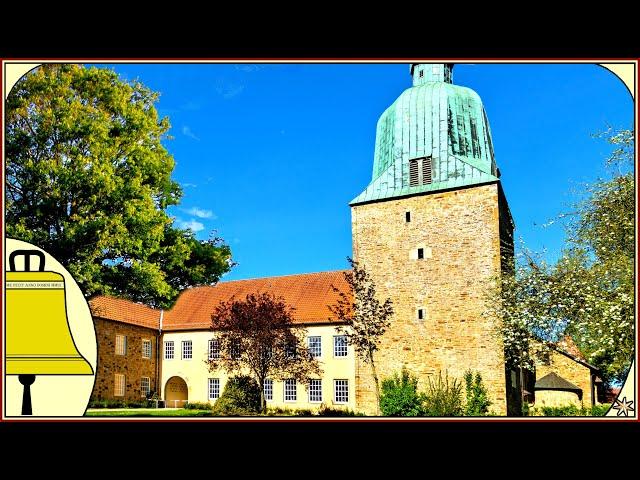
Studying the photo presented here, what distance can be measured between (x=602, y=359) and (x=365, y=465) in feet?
42.8

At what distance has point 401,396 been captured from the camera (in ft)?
75.3

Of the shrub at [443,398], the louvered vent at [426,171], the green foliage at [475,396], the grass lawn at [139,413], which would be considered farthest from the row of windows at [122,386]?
the louvered vent at [426,171]

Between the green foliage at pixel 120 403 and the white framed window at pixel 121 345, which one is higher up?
the white framed window at pixel 121 345

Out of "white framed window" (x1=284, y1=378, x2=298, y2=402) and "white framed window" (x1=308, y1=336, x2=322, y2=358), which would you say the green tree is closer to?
"white framed window" (x1=308, y1=336, x2=322, y2=358)

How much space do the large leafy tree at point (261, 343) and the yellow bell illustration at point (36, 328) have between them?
1348 cm

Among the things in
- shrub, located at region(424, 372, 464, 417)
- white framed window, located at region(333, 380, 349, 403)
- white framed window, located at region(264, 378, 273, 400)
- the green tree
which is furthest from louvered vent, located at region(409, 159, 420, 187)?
white framed window, located at region(264, 378, 273, 400)

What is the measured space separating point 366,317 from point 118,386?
1128 centimetres

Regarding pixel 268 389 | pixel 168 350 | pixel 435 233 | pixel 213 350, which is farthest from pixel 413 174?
pixel 168 350

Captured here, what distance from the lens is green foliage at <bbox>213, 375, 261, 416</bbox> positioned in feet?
80.9

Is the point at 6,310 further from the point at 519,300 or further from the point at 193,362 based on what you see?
the point at 193,362

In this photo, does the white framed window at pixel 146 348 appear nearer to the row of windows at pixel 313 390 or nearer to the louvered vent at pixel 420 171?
the row of windows at pixel 313 390

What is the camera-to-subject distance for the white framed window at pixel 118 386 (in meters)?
27.8

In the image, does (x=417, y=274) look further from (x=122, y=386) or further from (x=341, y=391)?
(x=122, y=386)

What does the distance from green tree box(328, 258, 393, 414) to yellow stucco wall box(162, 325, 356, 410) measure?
2250mm
